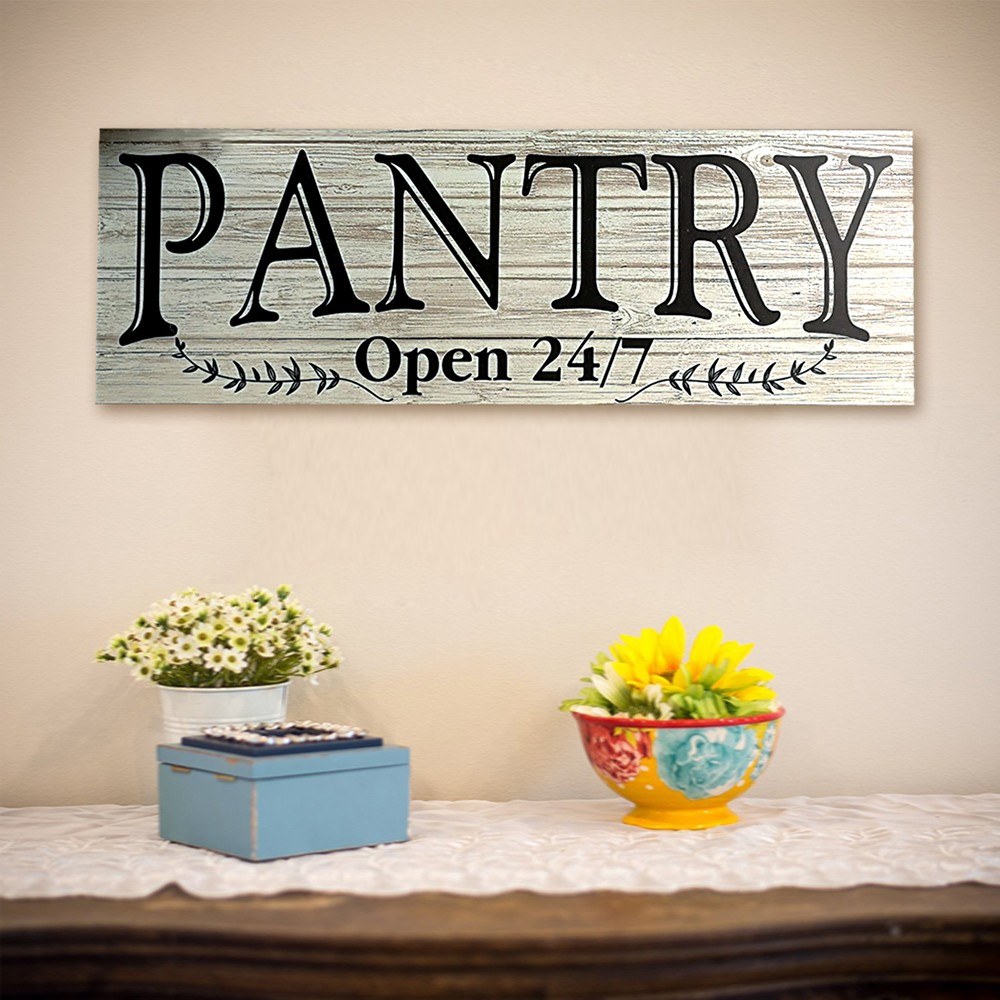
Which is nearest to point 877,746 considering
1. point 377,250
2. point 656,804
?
point 656,804

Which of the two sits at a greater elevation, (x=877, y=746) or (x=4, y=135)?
(x=4, y=135)

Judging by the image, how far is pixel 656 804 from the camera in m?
1.55

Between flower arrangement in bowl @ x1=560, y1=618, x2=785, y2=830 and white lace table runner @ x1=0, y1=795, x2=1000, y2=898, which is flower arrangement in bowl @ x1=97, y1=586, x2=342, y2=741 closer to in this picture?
white lace table runner @ x1=0, y1=795, x2=1000, y2=898

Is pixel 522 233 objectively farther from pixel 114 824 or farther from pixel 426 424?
pixel 114 824

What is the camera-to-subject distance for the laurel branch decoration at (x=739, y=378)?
1.85m

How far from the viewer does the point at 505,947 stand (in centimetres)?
112

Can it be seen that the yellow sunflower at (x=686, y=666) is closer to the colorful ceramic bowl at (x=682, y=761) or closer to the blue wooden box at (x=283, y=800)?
the colorful ceramic bowl at (x=682, y=761)

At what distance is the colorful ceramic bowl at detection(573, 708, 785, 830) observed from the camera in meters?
1.51

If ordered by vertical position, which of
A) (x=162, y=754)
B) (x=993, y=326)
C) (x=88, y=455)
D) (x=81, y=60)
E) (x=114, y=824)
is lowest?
(x=114, y=824)

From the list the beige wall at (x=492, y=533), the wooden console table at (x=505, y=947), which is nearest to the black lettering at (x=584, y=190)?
the beige wall at (x=492, y=533)

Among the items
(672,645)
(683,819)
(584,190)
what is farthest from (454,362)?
(683,819)

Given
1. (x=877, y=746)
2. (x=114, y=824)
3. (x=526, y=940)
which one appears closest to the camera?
(x=526, y=940)

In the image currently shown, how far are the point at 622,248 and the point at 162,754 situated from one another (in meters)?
1.07

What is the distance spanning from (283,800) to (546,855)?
1.11 ft
